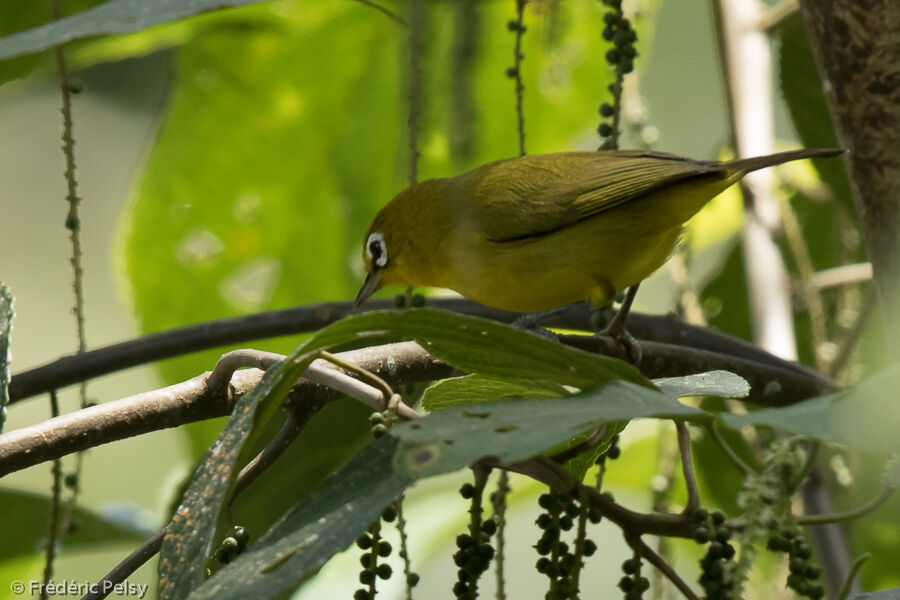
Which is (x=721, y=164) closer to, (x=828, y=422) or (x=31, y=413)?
(x=828, y=422)

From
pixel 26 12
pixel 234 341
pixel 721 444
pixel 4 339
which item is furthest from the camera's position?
pixel 26 12

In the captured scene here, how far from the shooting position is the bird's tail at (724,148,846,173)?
2342mm

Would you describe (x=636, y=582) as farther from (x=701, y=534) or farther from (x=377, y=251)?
(x=377, y=251)

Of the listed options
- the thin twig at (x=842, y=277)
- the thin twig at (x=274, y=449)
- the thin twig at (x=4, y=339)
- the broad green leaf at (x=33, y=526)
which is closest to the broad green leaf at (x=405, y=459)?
the thin twig at (x=274, y=449)

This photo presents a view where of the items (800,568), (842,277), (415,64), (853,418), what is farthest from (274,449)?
(842,277)

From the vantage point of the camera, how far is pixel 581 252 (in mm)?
2801

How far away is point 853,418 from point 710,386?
1.15 ft

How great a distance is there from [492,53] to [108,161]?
4668mm

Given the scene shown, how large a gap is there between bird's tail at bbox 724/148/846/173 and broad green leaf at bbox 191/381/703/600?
4.88ft

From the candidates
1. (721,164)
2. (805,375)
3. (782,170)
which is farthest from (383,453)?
(782,170)

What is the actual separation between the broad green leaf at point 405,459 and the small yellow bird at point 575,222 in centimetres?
170

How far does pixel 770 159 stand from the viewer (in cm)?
246

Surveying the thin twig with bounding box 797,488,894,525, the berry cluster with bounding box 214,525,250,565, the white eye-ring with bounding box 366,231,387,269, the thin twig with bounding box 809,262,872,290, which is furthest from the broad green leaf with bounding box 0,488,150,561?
the thin twig with bounding box 809,262,872,290

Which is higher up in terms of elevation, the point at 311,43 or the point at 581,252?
the point at 311,43
